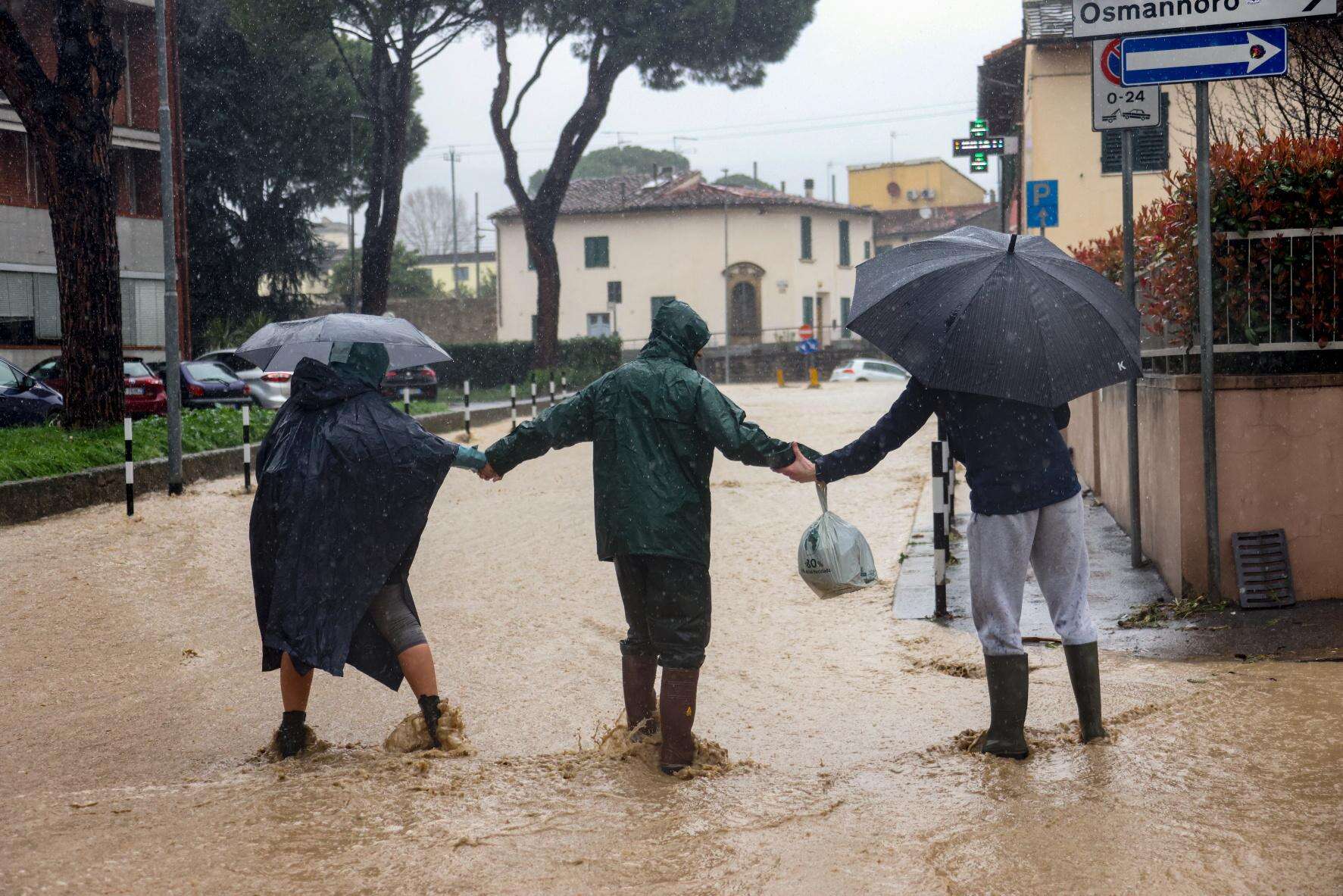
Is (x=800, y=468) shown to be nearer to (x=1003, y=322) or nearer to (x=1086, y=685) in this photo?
(x=1003, y=322)

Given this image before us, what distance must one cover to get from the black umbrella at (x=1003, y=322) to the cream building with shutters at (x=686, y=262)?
184ft

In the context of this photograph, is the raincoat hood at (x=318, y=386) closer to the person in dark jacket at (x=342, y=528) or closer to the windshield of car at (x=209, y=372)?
the person in dark jacket at (x=342, y=528)

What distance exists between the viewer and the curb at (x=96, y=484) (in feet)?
41.8

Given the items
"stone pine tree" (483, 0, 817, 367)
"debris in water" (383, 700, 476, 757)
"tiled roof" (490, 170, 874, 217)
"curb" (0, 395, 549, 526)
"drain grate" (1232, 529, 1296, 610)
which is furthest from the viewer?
"tiled roof" (490, 170, 874, 217)

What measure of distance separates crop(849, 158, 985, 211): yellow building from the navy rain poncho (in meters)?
79.7

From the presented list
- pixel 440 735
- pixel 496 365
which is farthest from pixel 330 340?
pixel 496 365

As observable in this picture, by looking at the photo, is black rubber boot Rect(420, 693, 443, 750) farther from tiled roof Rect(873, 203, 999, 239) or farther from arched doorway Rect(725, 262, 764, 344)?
tiled roof Rect(873, 203, 999, 239)

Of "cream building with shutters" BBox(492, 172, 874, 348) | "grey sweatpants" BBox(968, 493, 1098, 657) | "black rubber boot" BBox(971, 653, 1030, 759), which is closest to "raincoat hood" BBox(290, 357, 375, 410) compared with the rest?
"grey sweatpants" BBox(968, 493, 1098, 657)

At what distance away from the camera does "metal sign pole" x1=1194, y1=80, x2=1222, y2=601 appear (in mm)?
7004

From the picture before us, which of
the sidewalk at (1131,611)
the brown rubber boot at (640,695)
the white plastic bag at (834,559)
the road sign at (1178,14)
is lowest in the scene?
the sidewalk at (1131,611)

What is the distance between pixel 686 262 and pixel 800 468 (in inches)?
2300

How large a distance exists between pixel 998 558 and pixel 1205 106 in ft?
12.1

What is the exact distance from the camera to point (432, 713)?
16.9 ft

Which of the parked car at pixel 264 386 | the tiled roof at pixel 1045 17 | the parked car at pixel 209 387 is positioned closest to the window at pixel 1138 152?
the tiled roof at pixel 1045 17
